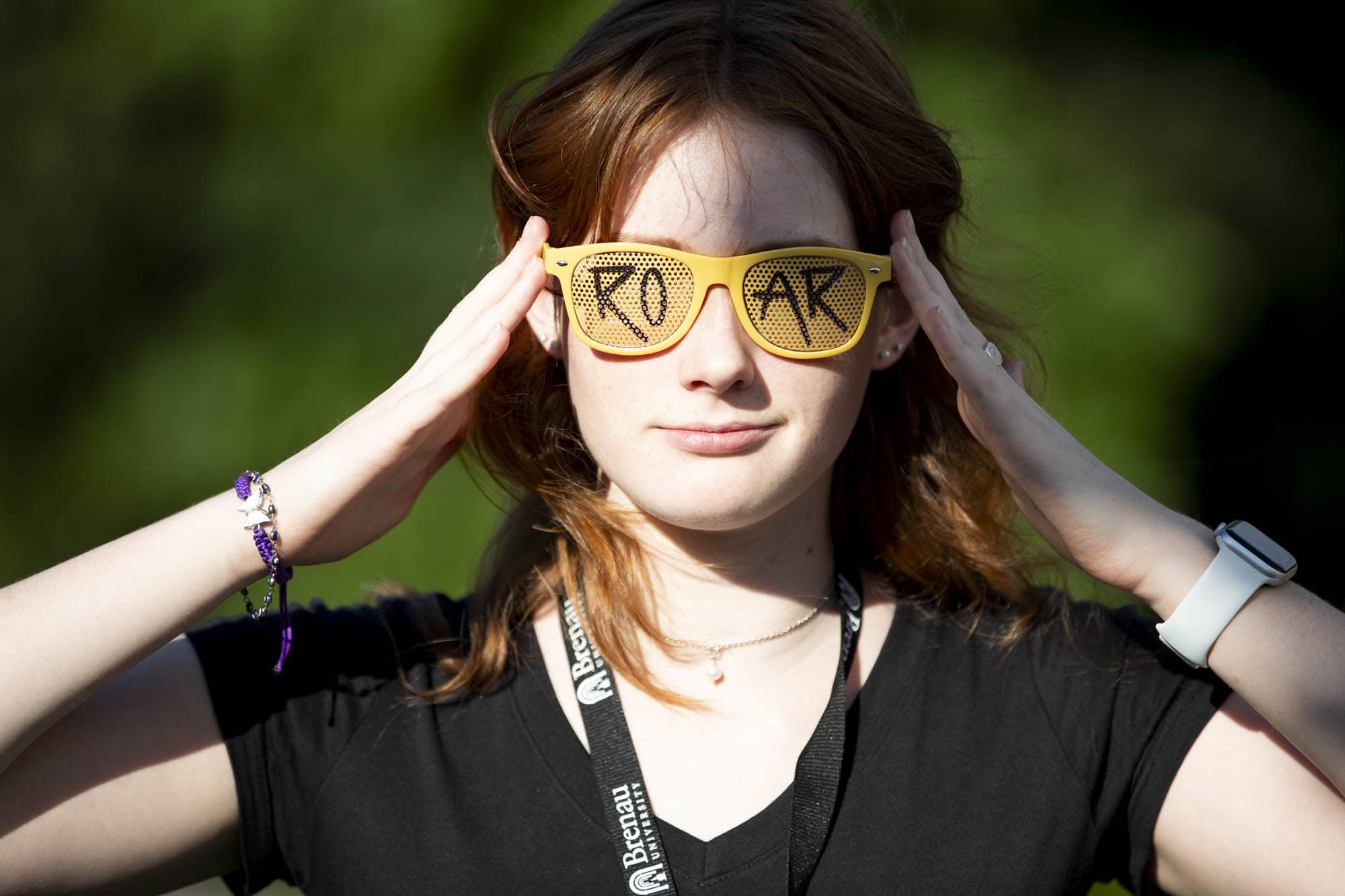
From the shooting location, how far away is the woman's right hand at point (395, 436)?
2.28 m

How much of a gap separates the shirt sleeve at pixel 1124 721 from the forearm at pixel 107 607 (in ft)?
4.94

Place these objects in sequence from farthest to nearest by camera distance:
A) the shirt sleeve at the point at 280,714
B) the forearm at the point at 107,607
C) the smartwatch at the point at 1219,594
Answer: the shirt sleeve at the point at 280,714, the smartwatch at the point at 1219,594, the forearm at the point at 107,607

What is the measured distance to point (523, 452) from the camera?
2.68 m

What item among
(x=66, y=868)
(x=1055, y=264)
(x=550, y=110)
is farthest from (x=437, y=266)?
(x=66, y=868)

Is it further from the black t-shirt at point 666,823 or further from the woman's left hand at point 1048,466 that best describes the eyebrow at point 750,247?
the black t-shirt at point 666,823

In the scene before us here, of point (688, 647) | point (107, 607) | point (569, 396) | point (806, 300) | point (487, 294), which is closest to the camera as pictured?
point (107, 607)

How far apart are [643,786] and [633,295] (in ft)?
2.83

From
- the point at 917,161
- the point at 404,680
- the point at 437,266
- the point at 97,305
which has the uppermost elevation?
the point at 97,305

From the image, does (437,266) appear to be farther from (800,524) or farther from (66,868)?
(66,868)

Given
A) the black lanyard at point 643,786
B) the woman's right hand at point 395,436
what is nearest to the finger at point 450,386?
the woman's right hand at point 395,436

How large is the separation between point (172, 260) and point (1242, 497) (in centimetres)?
437

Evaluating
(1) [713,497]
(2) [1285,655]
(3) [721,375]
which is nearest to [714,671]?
(1) [713,497]

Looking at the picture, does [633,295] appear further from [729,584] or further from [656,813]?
[656,813]

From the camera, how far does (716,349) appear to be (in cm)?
224
